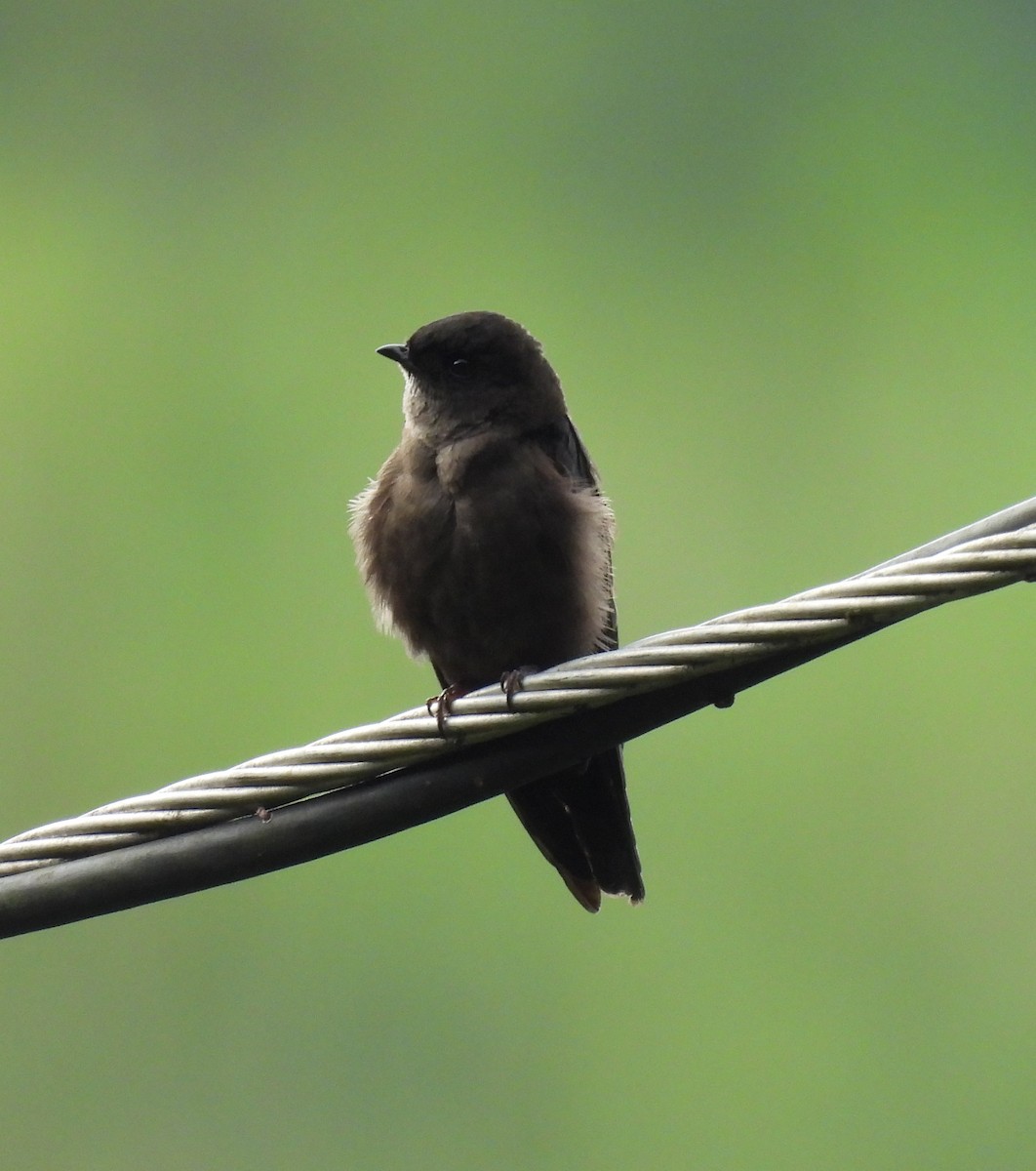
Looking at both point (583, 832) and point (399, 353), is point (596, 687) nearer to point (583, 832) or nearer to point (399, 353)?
point (583, 832)

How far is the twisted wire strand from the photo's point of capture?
71.9 inches

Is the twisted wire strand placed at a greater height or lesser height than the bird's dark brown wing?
greater

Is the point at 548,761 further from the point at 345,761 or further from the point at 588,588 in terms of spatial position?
the point at 588,588

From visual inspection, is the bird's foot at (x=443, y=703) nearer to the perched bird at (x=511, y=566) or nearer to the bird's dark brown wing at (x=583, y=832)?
the perched bird at (x=511, y=566)

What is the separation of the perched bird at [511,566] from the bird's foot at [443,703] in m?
0.02

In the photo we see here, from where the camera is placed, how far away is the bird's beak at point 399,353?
355cm

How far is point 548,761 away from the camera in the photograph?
85.8 inches

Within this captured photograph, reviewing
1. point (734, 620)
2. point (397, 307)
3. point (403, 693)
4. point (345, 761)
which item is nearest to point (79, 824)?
point (345, 761)

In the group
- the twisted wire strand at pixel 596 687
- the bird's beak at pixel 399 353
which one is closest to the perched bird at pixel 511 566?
the bird's beak at pixel 399 353

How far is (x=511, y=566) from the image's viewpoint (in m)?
3.04

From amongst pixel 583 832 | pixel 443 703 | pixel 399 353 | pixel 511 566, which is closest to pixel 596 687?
pixel 443 703

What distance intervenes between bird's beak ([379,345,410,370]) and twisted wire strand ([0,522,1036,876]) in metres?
1.78

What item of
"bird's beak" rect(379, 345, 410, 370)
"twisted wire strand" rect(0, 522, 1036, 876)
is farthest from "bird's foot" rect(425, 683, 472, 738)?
"bird's beak" rect(379, 345, 410, 370)

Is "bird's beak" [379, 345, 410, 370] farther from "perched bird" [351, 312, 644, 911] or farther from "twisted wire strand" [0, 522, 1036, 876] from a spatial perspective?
"twisted wire strand" [0, 522, 1036, 876]
